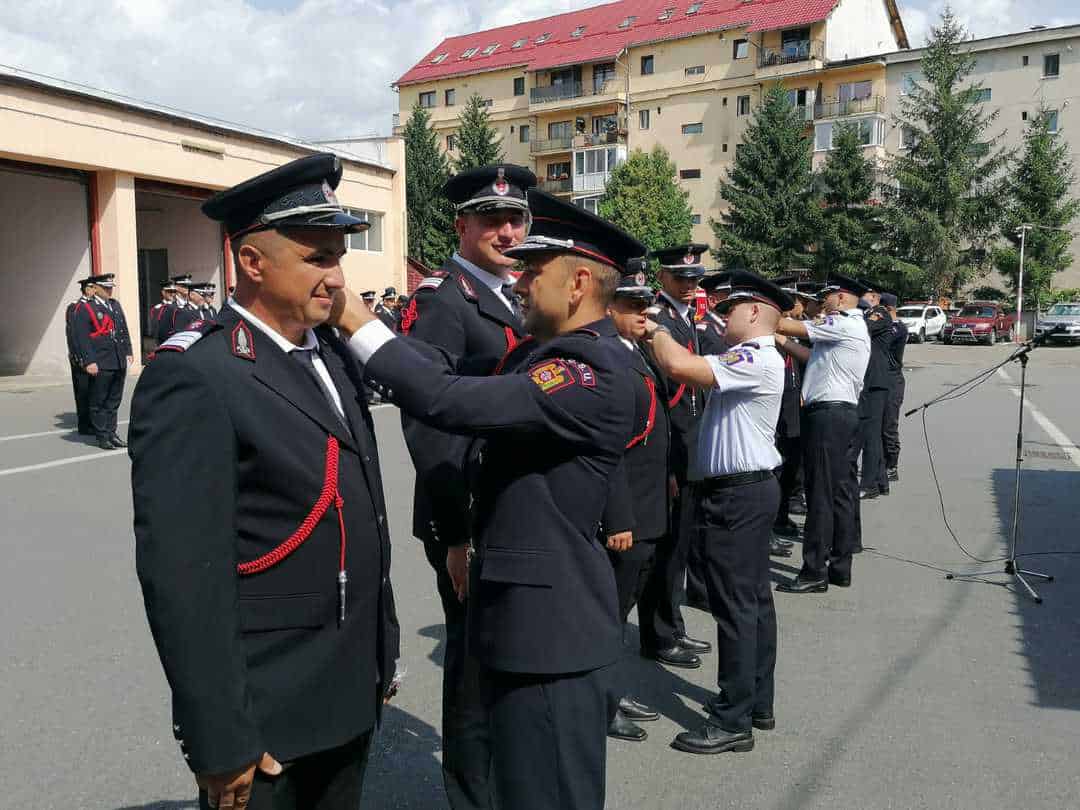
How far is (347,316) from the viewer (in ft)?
7.34

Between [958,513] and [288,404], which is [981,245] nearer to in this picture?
[958,513]

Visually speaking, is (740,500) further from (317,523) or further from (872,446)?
(872,446)

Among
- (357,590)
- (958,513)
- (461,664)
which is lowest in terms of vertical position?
(958,513)

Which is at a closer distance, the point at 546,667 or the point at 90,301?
the point at 546,667

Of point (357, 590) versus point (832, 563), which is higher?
point (357, 590)

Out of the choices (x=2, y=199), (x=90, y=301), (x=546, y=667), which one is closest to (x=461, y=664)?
(x=546, y=667)

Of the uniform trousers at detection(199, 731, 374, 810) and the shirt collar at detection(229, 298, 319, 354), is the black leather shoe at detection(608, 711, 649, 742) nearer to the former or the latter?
the uniform trousers at detection(199, 731, 374, 810)

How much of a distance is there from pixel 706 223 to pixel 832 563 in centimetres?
5382

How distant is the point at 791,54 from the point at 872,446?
163 ft

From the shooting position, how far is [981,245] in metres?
50.8

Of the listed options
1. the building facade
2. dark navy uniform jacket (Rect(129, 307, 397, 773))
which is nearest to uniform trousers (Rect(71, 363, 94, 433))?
the building facade

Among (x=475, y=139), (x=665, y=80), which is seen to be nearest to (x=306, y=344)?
(x=475, y=139)

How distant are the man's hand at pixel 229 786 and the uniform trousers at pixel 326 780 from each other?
178 millimetres

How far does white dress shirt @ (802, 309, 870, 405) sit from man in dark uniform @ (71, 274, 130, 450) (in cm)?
899
